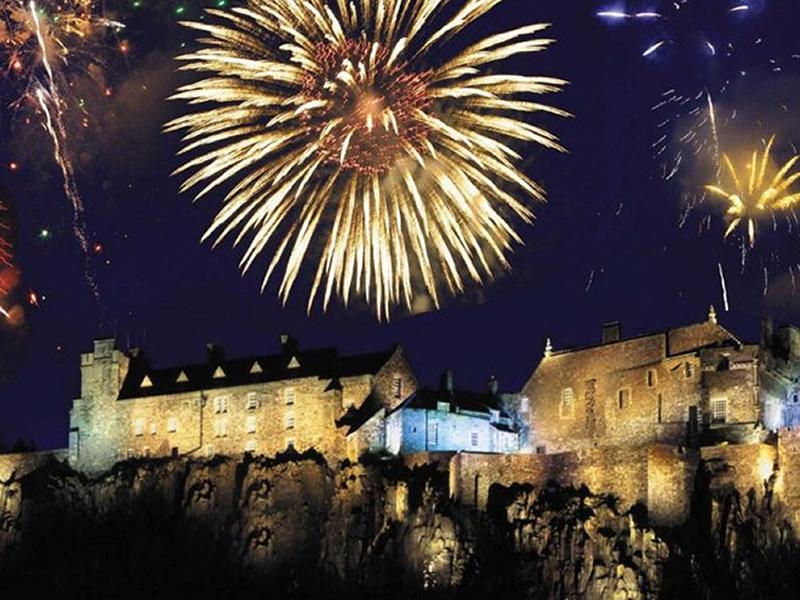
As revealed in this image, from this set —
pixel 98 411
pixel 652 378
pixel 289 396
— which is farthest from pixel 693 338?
pixel 98 411

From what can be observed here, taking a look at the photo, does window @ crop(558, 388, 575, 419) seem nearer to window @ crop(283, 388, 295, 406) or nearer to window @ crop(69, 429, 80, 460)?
window @ crop(283, 388, 295, 406)

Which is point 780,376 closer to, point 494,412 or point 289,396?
point 494,412

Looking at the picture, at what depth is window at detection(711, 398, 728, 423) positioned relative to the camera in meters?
82.3

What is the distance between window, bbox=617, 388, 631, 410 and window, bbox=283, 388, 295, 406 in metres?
17.8

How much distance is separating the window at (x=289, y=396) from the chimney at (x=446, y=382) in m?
8.31

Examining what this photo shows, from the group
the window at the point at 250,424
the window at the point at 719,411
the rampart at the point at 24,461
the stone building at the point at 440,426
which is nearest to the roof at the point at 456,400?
the stone building at the point at 440,426

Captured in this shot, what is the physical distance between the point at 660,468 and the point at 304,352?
25.4 metres

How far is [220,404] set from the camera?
95.2 metres

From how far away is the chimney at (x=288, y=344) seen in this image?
96.6m

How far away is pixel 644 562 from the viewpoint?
74000mm

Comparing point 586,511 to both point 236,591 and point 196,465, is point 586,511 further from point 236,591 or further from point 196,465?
point 196,465

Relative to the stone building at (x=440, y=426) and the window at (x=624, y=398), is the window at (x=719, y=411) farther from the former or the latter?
the stone building at (x=440, y=426)

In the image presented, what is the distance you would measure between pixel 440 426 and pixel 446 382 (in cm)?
515

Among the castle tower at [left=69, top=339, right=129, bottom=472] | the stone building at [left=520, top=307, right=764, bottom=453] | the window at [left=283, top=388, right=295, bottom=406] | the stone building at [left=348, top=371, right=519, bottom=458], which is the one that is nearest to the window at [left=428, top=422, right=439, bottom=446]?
the stone building at [left=348, top=371, right=519, bottom=458]
